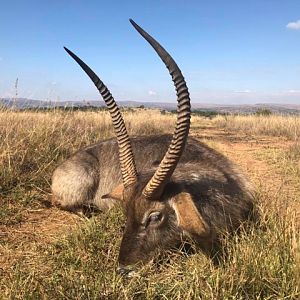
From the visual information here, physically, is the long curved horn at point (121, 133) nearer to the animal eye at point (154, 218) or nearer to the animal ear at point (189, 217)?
the animal eye at point (154, 218)

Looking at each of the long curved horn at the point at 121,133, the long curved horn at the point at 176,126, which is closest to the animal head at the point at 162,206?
the long curved horn at the point at 176,126

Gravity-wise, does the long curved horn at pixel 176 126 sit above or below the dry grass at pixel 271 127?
above

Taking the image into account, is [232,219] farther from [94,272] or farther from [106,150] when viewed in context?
[106,150]

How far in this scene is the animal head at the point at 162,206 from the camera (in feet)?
10.2

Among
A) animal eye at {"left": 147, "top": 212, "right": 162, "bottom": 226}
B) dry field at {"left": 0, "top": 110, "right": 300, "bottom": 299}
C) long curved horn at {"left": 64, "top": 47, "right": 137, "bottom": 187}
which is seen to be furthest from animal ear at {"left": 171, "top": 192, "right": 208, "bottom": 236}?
long curved horn at {"left": 64, "top": 47, "right": 137, "bottom": 187}

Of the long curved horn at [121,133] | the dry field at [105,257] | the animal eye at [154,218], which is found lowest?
the dry field at [105,257]

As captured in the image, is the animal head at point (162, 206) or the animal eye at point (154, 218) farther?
the animal eye at point (154, 218)

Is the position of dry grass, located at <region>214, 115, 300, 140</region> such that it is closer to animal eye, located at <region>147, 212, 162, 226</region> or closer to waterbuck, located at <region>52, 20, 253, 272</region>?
waterbuck, located at <region>52, 20, 253, 272</region>

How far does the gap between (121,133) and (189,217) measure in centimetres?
127

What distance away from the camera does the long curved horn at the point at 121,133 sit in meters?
3.98

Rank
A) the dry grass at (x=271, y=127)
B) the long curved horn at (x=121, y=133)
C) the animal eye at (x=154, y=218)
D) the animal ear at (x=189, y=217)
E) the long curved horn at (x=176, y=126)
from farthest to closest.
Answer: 1. the dry grass at (x=271, y=127)
2. the long curved horn at (x=121, y=133)
3. the animal eye at (x=154, y=218)
4. the animal ear at (x=189, y=217)
5. the long curved horn at (x=176, y=126)

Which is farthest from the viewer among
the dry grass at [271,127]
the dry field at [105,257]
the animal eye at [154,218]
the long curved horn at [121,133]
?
the dry grass at [271,127]

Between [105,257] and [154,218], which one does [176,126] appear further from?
[105,257]

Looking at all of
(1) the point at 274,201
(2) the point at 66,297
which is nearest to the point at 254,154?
(1) the point at 274,201
